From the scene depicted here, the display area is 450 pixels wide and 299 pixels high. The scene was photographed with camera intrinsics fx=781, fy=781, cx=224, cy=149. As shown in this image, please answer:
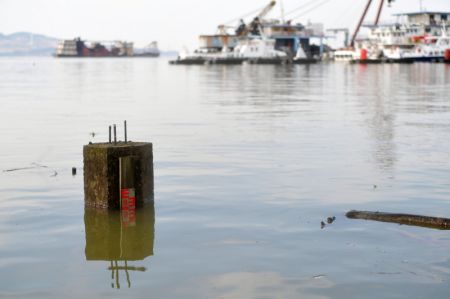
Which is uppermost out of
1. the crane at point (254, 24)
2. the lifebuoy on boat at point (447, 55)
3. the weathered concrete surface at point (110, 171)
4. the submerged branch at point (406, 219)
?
the crane at point (254, 24)

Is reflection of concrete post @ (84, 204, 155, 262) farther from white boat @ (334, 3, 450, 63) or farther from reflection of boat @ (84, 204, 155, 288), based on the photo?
white boat @ (334, 3, 450, 63)

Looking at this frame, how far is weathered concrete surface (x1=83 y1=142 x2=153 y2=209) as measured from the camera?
1049cm

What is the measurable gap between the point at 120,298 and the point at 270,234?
9.48 feet

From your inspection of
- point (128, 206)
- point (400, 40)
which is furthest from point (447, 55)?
point (128, 206)

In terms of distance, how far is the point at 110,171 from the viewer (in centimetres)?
1052

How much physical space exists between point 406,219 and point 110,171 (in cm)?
399

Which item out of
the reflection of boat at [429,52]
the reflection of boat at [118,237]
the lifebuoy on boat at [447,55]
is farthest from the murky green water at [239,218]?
the reflection of boat at [429,52]

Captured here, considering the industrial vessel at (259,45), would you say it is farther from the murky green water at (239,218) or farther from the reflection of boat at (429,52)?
the murky green water at (239,218)

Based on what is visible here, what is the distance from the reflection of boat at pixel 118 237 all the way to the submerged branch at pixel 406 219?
9.40 ft

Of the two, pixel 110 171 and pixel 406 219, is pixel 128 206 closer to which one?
pixel 110 171

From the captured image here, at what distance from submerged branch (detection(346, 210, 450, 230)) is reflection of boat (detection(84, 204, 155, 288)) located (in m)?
2.87

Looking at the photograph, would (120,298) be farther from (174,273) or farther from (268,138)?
(268,138)

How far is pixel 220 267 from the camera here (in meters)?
8.63

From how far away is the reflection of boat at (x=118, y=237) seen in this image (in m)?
9.10
